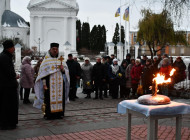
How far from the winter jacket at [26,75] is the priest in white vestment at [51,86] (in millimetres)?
2722

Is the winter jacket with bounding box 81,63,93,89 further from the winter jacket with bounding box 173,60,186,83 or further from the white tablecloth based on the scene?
the white tablecloth

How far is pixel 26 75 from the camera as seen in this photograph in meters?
10.8

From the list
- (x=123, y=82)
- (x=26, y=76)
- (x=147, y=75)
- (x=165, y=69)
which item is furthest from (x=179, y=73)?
(x=26, y=76)

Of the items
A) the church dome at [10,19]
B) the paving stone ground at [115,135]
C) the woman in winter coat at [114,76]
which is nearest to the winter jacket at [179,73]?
the woman in winter coat at [114,76]

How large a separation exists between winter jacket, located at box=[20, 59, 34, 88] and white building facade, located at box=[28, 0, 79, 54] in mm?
51240

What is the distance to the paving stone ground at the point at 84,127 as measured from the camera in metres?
6.09

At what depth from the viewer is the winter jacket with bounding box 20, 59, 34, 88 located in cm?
1069

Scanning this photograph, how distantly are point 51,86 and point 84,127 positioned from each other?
174 centimetres

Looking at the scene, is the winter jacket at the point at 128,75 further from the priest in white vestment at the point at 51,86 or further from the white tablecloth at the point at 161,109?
the white tablecloth at the point at 161,109

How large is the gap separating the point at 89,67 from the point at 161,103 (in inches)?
321

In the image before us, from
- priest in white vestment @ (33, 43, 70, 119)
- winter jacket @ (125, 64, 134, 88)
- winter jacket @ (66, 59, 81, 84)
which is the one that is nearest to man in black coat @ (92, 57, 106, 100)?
winter jacket @ (66, 59, 81, 84)

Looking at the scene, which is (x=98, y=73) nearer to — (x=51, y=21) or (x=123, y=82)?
(x=123, y=82)

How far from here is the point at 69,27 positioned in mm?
64750

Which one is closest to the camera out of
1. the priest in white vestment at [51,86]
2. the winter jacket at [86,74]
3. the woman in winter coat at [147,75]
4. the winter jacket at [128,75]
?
the priest in white vestment at [51,86]
